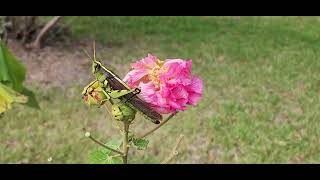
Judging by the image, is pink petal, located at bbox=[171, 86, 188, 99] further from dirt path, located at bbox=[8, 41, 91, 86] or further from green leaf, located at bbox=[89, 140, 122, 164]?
dirt path, located at bbox=[8, 41, 91, 86]

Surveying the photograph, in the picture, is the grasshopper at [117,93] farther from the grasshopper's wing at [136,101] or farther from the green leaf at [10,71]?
the green leaf at [10,71]

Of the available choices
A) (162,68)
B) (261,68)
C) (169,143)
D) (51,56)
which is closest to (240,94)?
(261,68)

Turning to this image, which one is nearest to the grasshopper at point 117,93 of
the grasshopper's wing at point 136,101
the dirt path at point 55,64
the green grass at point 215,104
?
the grasshopper's wing at point 136,101

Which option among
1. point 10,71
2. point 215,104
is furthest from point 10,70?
point 215,104

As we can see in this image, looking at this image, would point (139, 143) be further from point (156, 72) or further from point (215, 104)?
point (215, 104)

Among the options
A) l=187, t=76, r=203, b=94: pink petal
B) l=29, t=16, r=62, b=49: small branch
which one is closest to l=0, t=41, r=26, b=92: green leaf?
l=187, t=76, r=203, b=94: pink petal
